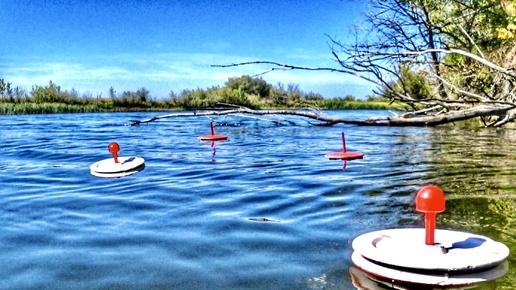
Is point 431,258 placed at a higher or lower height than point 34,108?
lower

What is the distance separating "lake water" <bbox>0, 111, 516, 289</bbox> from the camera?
429 cm

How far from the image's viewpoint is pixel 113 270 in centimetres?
439

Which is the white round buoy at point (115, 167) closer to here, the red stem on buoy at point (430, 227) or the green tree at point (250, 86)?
the red stem on buoy at point (430, 227)

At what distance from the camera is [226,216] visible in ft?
21.0

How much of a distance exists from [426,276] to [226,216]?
122 inches

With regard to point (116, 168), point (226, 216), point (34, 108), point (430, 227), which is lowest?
point (226, 216)

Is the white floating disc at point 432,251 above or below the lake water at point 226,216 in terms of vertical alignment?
above

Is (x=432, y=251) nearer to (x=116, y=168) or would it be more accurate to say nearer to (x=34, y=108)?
(x=116, y=168)

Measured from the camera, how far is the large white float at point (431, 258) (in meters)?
3.68

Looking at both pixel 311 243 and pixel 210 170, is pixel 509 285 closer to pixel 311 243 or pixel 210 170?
pixel 311 243

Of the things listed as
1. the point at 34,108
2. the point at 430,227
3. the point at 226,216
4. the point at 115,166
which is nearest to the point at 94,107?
the point at 34,108

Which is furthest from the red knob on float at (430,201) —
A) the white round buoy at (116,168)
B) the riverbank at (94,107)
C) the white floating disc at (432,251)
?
the riverbank at (94,107)

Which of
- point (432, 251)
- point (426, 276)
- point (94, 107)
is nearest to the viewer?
point (426, 276)

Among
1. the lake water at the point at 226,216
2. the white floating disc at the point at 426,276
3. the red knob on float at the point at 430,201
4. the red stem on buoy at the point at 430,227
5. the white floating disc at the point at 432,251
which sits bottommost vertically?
the lake water at the point at 226,216
